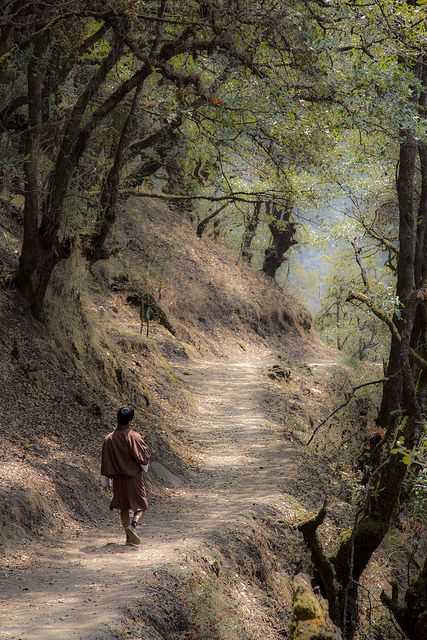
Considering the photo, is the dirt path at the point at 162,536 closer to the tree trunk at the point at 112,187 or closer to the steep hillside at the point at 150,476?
the steep hillside at the point at 150,476

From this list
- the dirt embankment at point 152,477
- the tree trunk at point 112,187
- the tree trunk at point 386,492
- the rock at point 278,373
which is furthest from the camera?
the rock at point 278,373

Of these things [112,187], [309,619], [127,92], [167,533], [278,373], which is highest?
[127,92]

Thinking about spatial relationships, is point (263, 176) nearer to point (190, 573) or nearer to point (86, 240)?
point (86, 240)

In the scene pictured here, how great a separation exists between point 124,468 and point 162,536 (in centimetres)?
115

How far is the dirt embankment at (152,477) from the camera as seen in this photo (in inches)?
308

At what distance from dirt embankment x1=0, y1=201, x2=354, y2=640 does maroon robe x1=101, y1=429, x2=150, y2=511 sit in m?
0.54

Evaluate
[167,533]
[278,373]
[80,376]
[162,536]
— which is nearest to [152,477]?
[80,376]

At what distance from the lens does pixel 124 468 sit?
31.9ft

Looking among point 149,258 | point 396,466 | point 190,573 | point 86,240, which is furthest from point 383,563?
point 149,258

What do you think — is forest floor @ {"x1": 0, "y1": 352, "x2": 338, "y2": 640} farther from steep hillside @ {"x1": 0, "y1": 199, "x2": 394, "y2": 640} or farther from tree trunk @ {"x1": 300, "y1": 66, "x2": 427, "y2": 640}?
tree trunk @ {"x1": 300, "y1": 66, "x2": 427, "y2": 640}

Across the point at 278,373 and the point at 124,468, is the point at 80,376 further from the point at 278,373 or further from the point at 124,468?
the point at 278,373

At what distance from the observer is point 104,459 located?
980cm

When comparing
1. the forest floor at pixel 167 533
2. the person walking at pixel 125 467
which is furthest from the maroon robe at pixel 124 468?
the forest floor at pixel 167 533

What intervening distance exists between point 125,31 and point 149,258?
18263 millimetres
